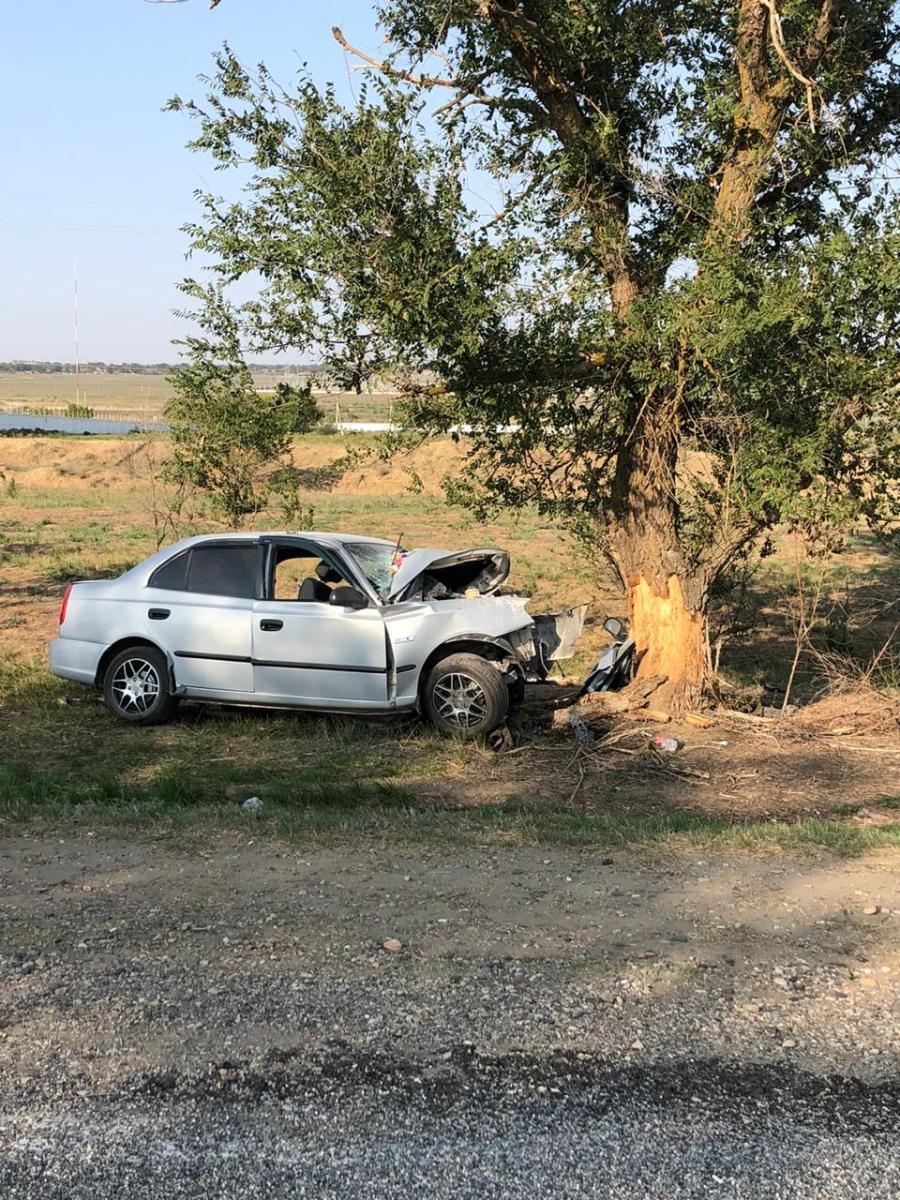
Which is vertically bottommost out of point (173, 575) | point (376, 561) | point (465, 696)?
point (465, 696)

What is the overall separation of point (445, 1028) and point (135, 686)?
22.3 ft

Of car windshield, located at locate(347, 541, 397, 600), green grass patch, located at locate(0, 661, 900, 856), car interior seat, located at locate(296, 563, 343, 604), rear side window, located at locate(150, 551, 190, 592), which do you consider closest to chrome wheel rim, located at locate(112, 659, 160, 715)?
green grass patch, located at locate(0, 661, 900, 856)

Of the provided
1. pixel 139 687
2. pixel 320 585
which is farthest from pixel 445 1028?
pixel 139 687

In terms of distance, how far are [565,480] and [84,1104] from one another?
9.00 m

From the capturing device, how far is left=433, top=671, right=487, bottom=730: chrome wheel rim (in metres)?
9.39

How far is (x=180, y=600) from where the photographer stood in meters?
10.0

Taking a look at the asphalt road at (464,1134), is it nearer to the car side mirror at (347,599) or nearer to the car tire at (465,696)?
the car tire at (465,696)

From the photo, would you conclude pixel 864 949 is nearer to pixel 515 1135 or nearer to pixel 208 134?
pixel 515 1135

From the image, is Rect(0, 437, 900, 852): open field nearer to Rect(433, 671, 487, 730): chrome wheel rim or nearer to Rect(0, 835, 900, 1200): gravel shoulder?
Rect(433, 671, 487, 730): chrome wheel rim

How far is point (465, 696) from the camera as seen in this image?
30.9ft

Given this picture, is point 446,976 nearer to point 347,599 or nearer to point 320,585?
point 347,599

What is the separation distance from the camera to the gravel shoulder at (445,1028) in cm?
316

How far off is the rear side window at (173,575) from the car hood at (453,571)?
6.24 feet

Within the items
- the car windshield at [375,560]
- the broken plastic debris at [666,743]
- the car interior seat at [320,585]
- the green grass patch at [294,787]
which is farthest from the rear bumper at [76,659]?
the broken plastic debris at [666,743]
